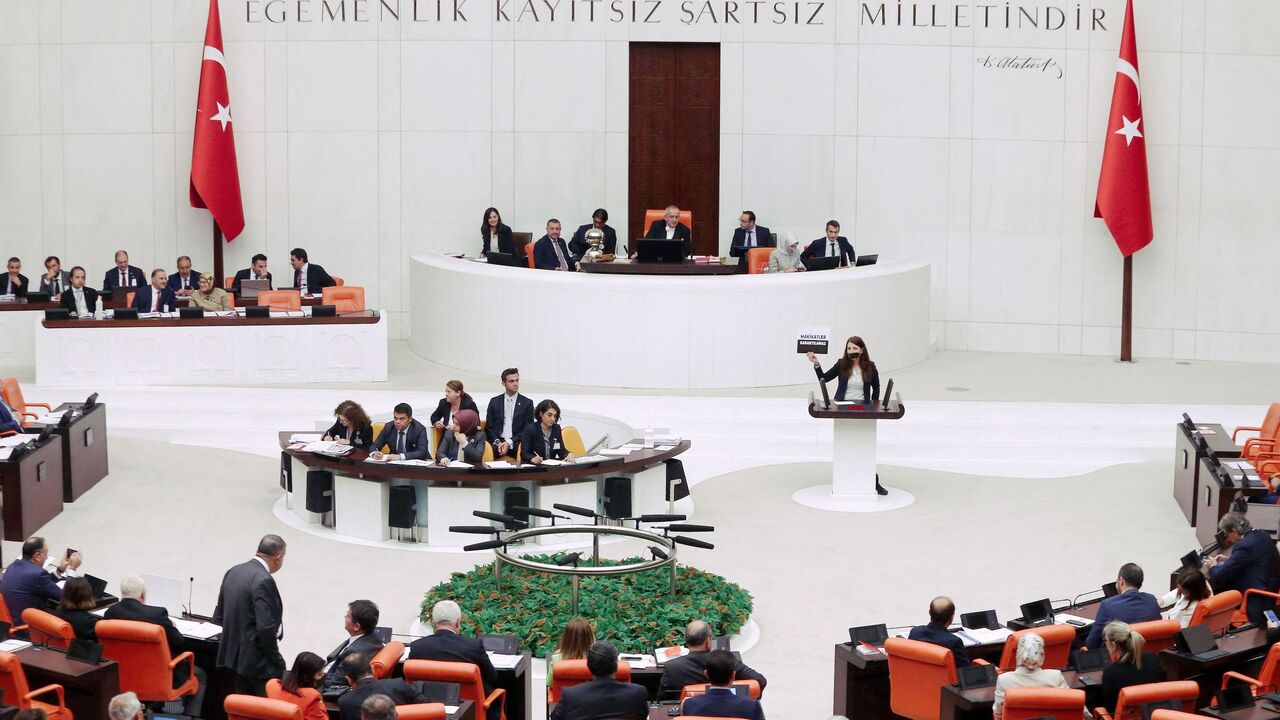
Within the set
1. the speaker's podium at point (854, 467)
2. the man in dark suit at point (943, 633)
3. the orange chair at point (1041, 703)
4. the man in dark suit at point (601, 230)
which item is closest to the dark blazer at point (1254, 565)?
the man in dark suit at point (943, 633)

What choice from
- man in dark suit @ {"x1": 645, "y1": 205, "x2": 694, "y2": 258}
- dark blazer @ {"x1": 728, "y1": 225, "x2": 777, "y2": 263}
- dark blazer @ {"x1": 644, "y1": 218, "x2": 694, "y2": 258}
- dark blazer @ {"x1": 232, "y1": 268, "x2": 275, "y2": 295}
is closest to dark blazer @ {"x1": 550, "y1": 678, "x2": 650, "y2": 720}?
man in dark suit @ {"x1": 645, "y1": 205, "x2": 694, "y2": 258}

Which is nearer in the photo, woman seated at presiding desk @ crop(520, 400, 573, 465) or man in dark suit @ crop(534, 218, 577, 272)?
woman seated at presiding desk @ crop(520, 400, 573, 465)

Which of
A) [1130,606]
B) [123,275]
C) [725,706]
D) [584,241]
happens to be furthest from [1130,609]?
[123,275]

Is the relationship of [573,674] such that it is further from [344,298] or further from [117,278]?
[117,278]

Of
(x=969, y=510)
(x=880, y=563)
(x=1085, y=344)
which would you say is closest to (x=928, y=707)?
(x=880, y=563)

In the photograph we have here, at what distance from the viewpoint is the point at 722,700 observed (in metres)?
7.73

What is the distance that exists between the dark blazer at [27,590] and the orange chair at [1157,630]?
6281 millimetres

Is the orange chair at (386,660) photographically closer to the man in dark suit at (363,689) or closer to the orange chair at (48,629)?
the man in dark suit at (363,689)

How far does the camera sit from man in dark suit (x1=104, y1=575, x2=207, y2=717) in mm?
9094

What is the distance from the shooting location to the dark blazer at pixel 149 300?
1873 centimetres

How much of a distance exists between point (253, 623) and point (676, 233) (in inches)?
450

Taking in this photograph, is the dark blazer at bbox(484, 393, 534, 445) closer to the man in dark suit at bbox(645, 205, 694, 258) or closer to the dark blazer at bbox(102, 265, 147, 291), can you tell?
the man in dark suit at bbox(645, 205, 694, 258)

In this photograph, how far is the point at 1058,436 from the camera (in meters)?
16.3

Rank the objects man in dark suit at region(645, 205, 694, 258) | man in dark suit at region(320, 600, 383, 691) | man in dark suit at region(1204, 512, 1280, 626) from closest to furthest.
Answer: man in dark suit at region(320, 600, 383, 691) < man in dark suit at region(1204, 512, 1280, 626) < man in dark suit at region(645, 205, 694, 258)
